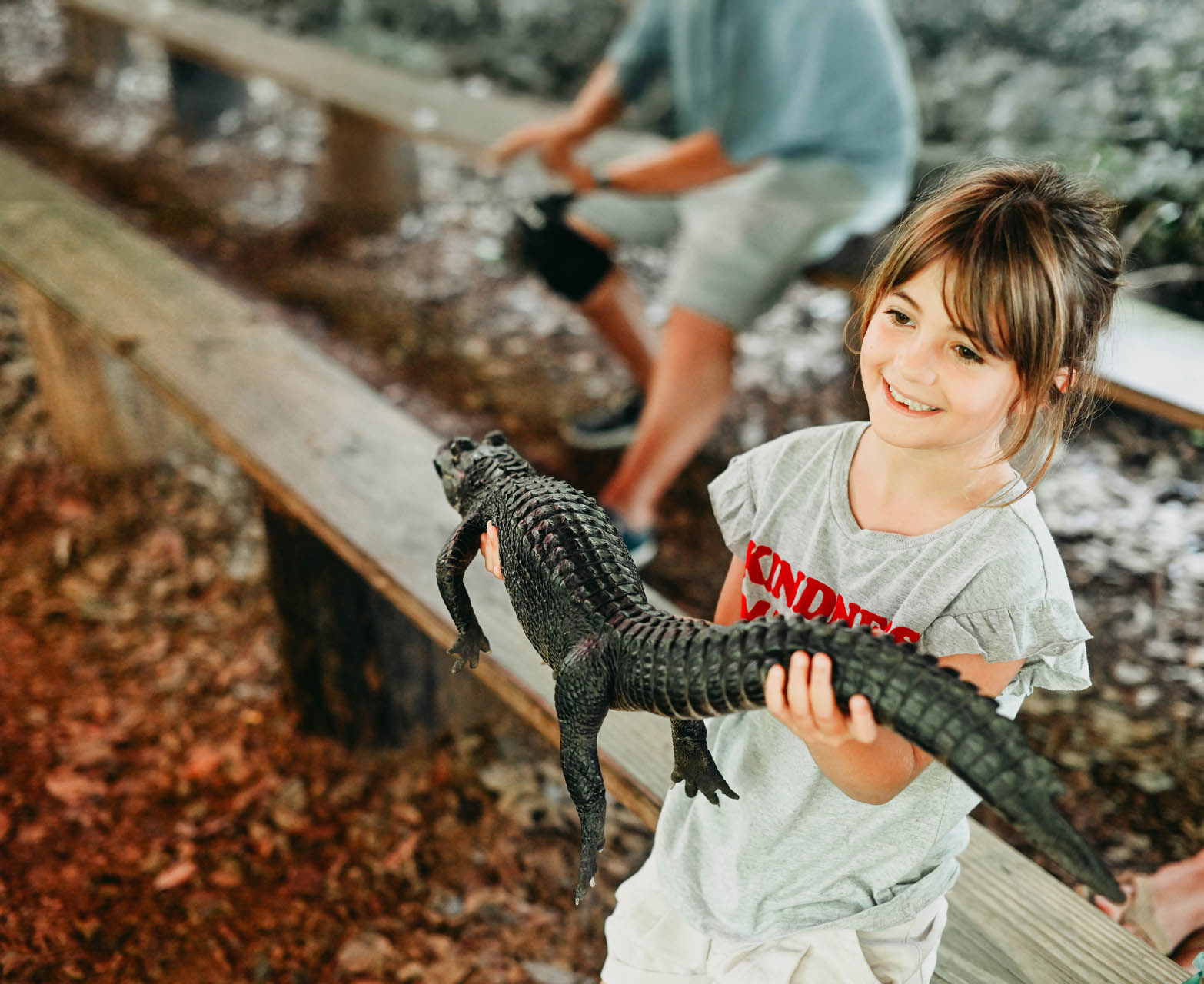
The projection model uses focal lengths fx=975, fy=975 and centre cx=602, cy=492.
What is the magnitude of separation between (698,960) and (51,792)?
207cm

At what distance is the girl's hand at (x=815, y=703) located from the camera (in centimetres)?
104

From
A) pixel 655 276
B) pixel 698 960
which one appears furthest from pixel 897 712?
pixel 655 276

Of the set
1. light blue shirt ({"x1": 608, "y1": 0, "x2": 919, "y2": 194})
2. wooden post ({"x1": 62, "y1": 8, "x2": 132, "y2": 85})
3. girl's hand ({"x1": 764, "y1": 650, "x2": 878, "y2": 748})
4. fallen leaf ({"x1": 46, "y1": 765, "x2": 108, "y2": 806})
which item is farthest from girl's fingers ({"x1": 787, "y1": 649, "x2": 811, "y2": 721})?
wooden post ({"x1": 62, "y1": 8, "x2": 132, "y2": 85})

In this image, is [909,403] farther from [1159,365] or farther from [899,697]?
[1159,365]

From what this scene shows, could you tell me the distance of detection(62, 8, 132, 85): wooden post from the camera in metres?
8.29

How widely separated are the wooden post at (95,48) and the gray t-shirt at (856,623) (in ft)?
29.2

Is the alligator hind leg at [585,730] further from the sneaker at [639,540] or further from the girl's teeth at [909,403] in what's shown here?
the sneaker at [639,540]

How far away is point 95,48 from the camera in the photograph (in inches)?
328

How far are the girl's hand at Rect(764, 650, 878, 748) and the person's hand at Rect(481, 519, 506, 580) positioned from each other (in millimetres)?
539

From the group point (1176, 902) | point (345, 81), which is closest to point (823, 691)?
point (1176, 902)

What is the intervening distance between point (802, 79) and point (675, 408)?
117 centimetres

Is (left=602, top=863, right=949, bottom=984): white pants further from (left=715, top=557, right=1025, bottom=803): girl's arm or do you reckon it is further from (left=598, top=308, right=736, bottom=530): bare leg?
(left=598, top=308, right=736, bottom=530): bare leg

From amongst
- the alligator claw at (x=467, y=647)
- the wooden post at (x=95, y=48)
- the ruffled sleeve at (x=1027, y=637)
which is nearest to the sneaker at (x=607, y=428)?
the alligator claw at (x=467, y=647)

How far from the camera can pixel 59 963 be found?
2299 millimetres
